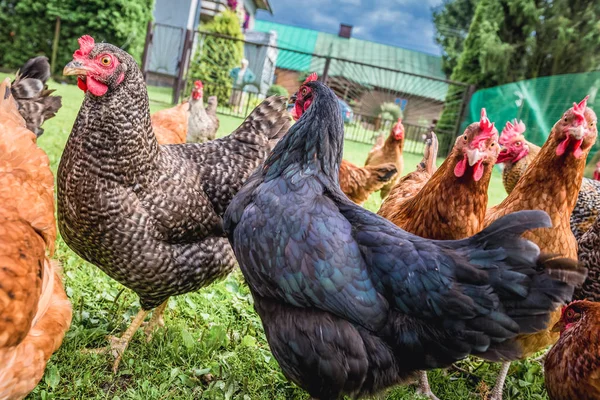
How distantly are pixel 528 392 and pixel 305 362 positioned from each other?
193 centimetres

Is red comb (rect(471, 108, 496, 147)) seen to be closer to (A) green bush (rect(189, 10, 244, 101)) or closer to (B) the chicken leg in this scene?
(B) the chicken leg

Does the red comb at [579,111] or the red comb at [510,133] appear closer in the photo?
the red comb at [579,111]

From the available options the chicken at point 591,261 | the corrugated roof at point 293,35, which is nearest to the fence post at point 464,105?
the chicken at point 591,261

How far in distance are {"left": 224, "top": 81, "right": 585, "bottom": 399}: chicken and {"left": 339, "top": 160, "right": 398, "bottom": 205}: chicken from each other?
246 cm

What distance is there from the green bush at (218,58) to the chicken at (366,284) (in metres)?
14.1

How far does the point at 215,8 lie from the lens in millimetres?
20719

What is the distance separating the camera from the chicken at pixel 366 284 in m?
1.47

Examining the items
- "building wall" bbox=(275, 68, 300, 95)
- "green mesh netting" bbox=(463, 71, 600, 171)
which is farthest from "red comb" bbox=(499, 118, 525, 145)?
"building wall" bbox=(275, 68, 300, 95)

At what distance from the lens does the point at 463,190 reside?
7.63ft

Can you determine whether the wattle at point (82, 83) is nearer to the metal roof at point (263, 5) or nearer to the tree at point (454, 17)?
the metal roof at point (263, 5)

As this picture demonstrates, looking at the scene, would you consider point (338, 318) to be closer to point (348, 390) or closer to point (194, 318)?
point (348, 390)

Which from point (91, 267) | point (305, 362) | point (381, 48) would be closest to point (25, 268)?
point (305, 362)

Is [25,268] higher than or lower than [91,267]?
higher

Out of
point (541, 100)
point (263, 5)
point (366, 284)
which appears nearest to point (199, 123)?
point (366, 284)
